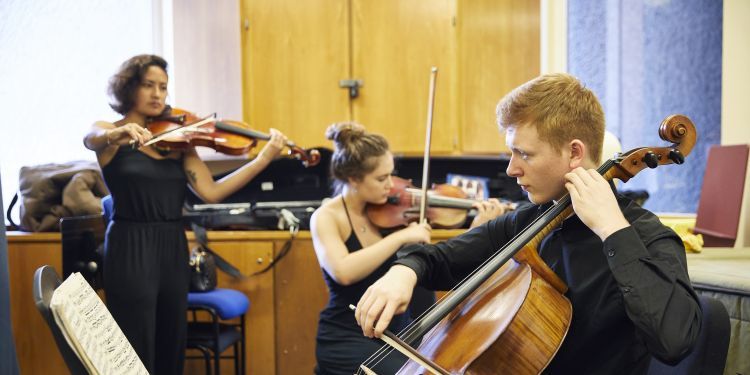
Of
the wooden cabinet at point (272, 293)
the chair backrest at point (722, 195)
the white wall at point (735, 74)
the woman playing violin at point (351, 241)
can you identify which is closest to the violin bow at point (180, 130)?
the woman playing violin at point (351, 241)

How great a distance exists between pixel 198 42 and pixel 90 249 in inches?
49.7

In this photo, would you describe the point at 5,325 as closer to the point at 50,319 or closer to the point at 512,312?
the point at 50,319

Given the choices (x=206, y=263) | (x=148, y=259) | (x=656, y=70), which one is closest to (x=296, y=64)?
(x=206, y=263)

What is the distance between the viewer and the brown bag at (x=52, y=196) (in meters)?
2.97

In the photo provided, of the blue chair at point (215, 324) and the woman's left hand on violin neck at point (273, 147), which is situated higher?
the woman's left hand on violin neck at point (273, 147)

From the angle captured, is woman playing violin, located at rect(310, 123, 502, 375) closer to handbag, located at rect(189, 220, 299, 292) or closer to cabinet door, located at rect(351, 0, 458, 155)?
handbag, located at rect(189, 220, 299, 292)

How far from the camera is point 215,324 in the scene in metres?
2.56

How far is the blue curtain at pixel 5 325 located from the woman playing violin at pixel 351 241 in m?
0.84

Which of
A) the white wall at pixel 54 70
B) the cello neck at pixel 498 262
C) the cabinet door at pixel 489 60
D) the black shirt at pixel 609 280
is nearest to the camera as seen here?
the black shirt at pixel 609 280

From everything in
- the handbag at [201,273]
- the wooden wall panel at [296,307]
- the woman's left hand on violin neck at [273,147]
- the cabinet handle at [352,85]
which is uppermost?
the cabinet handle at [352,85]

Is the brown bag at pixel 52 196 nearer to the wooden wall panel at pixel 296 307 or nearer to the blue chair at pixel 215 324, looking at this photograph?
the blue chair at pixel 215 324

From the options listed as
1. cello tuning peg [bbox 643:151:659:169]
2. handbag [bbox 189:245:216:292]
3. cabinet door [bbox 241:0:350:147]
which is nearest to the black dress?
handbag [bbox 189:245:216:292]

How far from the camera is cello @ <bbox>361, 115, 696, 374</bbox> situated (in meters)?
1.11

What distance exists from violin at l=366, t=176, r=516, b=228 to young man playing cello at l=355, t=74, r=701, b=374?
97 cm
